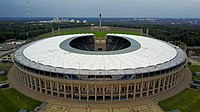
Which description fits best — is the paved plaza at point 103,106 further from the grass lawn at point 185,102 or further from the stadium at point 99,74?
the grass lawn at point 185,102

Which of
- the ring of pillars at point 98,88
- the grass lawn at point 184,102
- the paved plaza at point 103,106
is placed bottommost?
the grass lawn at point 184,102

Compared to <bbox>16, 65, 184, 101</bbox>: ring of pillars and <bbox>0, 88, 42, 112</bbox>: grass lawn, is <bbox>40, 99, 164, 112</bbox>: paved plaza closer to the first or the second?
<bbox>16, 65, 184, 101</bbox>: ring of pillars

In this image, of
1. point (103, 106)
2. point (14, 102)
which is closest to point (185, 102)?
point (103, 106)

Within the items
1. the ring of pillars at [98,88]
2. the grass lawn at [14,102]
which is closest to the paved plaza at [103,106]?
the ring of pillars at [98,88]

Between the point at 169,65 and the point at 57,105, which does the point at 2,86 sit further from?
the point at 169,65

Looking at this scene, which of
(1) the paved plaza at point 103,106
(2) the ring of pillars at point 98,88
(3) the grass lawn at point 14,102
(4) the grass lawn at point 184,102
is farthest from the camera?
(2) the ring of pillars at point 98,88
